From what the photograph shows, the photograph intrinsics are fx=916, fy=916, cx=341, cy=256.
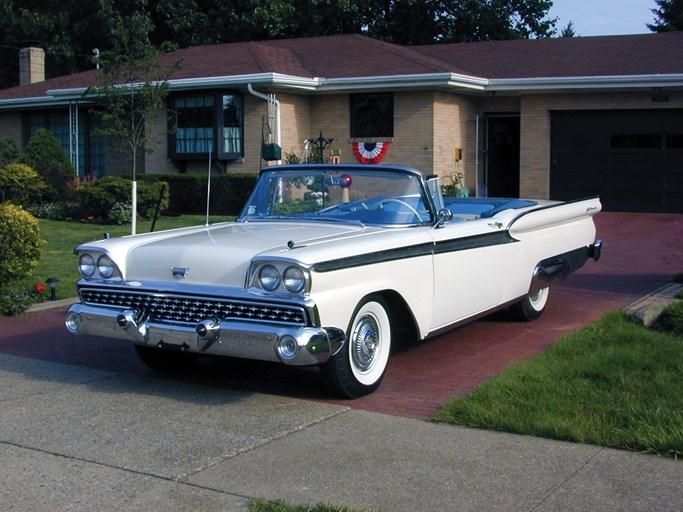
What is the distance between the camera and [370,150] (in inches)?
864

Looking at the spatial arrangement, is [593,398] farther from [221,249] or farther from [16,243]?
[16,243]

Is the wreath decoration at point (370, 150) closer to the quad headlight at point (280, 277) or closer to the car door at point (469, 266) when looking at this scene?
the car door at point (469, 266)

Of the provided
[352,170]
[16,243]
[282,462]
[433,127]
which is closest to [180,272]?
[282,462]

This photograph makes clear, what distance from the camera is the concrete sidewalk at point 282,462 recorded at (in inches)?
175

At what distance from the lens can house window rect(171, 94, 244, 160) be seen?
21.5 metres

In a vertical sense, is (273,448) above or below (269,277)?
below

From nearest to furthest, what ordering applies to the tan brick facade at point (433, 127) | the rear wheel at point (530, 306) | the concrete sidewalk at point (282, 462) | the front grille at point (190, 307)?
1. the concrete sidewalk at point (282, 462)
2. the front grille at point (190, 307)
3. the rear wheel at point (530, 306)
4. the tan brick facade at point (433, 127)

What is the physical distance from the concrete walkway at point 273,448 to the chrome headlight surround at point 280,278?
0.82 meters

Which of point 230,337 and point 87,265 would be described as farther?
point 87,265

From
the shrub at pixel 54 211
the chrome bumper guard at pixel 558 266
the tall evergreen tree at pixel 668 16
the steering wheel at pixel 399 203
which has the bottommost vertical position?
the chrome bumper guard at pixel 558 266

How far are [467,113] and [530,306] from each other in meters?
14.4

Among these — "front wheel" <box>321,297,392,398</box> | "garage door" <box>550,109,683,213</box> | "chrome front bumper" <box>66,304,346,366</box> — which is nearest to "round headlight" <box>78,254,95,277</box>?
"chrome front bumper" <box>66,304,346,366</box>

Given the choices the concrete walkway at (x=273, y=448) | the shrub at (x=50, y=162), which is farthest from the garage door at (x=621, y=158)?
the concrete walkway at (x=273, y=448)

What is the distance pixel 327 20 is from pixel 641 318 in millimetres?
27657
